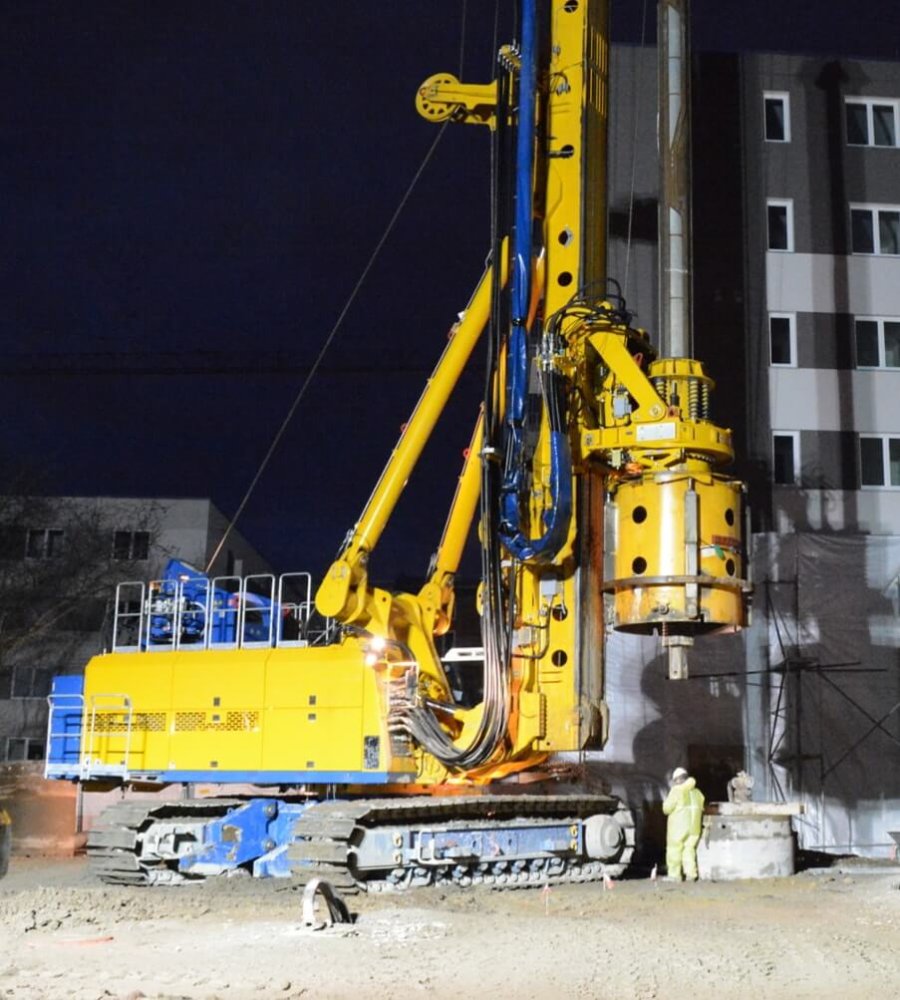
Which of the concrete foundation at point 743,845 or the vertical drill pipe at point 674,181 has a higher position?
the vertical drill pipe at point 674,181

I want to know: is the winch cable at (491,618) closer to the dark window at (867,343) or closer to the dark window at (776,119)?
the dark window at (867,343)

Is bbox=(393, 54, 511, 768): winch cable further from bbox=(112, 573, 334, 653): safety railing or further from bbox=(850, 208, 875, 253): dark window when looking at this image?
bbox=(850, 208, 875, 253): dark window

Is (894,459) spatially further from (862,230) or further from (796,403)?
(862,230)

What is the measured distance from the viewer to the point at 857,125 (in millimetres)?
26516

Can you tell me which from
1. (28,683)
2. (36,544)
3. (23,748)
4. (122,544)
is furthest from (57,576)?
(23,748)

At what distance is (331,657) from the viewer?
589 inches

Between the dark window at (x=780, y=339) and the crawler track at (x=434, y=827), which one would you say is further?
the dark window at (x=780, y=339)

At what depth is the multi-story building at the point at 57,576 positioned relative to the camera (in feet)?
116

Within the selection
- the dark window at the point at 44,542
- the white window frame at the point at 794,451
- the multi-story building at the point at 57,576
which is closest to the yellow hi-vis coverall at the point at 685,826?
the white window frame at the point at 794,451

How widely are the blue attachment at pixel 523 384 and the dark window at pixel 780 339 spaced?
11.3 m

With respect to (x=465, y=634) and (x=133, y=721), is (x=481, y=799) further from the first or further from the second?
(x=465, y=634)

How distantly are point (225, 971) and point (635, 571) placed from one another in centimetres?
611

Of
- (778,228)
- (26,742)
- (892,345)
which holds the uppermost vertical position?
(778,228)

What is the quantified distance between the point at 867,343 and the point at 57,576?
74.7 feet
